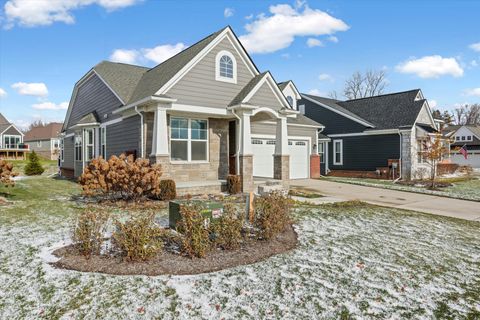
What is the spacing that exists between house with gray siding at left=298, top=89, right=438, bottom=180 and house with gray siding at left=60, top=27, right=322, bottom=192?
10116 mm

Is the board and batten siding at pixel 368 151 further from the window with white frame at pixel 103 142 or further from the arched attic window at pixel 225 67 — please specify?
the window with white frame at pixel 103 142

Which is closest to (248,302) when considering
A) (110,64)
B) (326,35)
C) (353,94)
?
(110,64)

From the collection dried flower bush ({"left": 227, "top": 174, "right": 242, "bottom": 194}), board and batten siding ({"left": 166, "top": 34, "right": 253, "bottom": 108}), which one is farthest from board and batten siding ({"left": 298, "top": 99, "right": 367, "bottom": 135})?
dried flower bush ({"left": 227, "top": 174, "right": 242, "bottom": 194})

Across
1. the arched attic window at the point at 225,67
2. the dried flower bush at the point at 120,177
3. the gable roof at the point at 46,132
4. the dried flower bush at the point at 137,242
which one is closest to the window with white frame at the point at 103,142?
the dried flower bush at the point at 120,177

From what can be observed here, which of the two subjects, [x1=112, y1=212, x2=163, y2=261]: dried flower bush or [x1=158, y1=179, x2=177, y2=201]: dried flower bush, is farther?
[x1=158, y1=179, x2=177, y2=201]: dried flower bush

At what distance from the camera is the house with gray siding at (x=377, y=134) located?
20047 millimetres

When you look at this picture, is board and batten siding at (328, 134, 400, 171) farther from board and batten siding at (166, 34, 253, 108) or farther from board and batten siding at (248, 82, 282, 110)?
board and batten siding at (166, 34, 253, 108)

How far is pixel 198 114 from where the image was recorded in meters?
12.3

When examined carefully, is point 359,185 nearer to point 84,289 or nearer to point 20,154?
point 84,289

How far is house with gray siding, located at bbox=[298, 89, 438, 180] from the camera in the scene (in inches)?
789

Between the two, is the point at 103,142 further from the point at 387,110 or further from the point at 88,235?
the point at 387,110

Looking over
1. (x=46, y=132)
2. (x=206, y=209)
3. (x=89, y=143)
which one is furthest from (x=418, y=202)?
(x=46, y=132)

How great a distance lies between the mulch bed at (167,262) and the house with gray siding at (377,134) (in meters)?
17.4

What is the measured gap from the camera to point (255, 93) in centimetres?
1277
